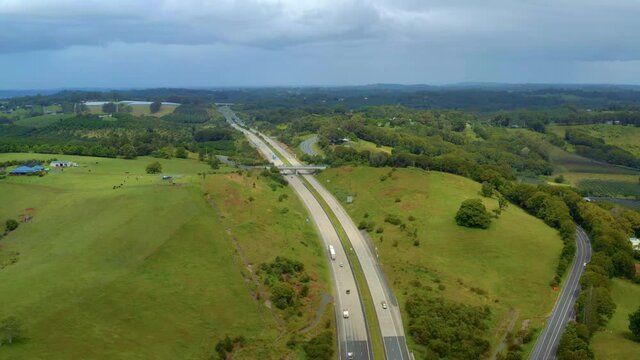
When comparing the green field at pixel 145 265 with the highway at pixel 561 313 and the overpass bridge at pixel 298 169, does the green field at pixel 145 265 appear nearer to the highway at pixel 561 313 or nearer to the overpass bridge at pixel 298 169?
the highway at pixel 561 313

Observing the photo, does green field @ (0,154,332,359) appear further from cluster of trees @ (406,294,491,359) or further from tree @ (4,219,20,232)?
cluster of trees @ (406,294,491,359)

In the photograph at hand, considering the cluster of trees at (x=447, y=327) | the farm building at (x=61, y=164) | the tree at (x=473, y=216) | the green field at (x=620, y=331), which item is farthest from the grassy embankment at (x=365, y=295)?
the farm building at (x=61, y=164)

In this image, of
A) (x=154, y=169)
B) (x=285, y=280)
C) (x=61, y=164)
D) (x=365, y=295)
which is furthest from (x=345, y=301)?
(x=61, y=164)

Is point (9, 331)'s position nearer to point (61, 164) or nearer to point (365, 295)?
point (365, 295)

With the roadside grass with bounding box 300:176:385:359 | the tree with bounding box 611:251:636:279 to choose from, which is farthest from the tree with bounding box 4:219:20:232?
the tree with bounding box 611:251:636:279

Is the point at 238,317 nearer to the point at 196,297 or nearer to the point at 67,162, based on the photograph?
the point at 196,297

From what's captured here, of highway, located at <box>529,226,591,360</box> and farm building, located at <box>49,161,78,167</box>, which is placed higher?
farm building, located at <box>49,161,78,167</box>
